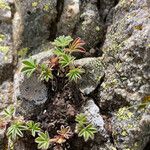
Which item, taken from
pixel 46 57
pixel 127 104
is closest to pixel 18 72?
pixel 46 57

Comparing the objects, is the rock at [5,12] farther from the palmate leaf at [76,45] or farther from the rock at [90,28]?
the palmate leaf at [76,45]

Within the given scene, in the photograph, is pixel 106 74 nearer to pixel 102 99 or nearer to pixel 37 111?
pixel 102 99

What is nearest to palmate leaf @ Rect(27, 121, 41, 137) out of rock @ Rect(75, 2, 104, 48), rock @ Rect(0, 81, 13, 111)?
rock @ Rect(0, 81, 13, 111)

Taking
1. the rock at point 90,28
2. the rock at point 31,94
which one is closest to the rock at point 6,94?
the rock at point 31,94

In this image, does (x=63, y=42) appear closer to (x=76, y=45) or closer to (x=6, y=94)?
(x=76, y=45)

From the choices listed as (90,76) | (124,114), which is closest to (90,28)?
(90,76)

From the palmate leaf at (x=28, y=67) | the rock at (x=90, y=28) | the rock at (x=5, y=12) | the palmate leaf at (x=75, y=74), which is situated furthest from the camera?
the rock at (x=5, y=12)
